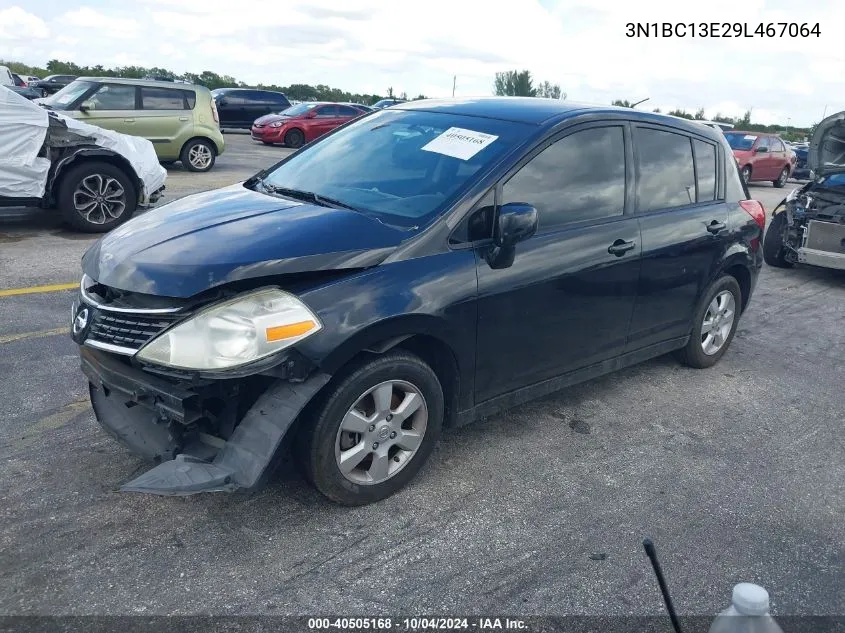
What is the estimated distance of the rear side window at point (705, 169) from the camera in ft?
15.6

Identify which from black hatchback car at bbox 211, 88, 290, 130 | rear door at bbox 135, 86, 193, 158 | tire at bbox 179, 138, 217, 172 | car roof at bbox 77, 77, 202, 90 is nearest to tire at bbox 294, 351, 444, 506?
rear door at bbox 135, 86, 193, 158

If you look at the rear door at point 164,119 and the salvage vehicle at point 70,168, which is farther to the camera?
the rear door at point 164,119

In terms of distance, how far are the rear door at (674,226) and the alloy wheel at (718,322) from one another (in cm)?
31

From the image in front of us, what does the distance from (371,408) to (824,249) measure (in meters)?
7.12

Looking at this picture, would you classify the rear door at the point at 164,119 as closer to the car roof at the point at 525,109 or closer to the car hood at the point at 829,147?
the car roof at the point at 525,109

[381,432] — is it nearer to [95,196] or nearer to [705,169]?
[705,169]

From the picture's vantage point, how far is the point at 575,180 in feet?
12.5

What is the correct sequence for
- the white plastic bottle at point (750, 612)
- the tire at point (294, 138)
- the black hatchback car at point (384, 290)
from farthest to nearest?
the tire at point (294, 138) < the black hatchback car at point (384, 290) < the white plastic bottle at point (750, 612)

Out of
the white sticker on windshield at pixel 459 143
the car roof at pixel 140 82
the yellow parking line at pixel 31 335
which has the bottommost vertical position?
the yellow parking line at pixel 31 335

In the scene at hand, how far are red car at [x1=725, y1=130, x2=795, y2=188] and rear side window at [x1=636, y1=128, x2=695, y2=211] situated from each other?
1744 cm

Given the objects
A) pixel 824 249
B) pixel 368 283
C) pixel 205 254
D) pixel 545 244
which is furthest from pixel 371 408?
pixel 824 249

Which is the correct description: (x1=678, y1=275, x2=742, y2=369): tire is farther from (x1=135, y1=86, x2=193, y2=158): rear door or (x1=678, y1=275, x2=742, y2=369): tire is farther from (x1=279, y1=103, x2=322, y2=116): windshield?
(x1=279, y1=103, x2=322, y2=116): windshield

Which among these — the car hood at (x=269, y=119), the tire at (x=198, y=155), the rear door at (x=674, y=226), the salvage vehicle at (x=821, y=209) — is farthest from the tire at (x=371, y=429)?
the car hood at (x=269, y=119)

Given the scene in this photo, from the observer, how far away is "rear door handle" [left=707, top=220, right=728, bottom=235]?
185 inches
